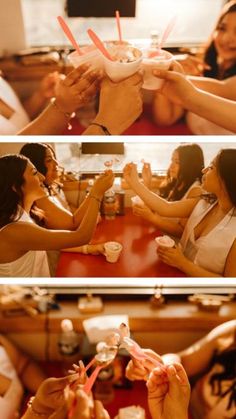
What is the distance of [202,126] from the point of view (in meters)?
1.44

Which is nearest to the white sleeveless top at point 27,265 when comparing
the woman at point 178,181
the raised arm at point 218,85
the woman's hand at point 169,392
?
the woman at point 178,181

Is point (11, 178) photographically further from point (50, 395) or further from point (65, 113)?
point (50, 395)

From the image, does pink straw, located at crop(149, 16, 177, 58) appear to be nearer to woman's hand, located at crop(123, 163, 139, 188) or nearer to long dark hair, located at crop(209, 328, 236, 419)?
woman's hand, located at crop(123, 163, 139, 188)

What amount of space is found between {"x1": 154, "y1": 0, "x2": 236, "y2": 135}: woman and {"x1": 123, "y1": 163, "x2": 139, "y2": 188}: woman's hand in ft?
0.54

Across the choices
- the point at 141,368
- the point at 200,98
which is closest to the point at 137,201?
the point at 200,98

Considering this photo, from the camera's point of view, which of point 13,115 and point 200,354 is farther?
point 200,354

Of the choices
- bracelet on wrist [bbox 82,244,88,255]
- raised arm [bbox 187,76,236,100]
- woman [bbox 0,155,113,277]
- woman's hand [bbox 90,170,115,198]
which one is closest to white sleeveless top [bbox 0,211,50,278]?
woman [bbox 0,155,113,277]

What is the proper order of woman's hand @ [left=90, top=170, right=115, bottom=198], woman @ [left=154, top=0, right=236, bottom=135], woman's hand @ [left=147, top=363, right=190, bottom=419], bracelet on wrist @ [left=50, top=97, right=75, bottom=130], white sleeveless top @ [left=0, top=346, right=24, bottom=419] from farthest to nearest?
white sleeveless top @ [left=0, top=346, right=24, bottom=419] → woman's hand @ [left=147, top=363, right=190, bottom=419] → woman's hand @ [left=90, top=170, right=115, bottom=198] → bracelet on wrist @ [left=50, top=97, right=75, bottom=130] → woman @ [left=154, top=0, right=236, bottom=135]

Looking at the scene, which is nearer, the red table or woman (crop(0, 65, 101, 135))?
woman (crop(0, 65, 101, 135))

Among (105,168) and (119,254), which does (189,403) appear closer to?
(119,254)

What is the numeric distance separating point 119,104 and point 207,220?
460 mm

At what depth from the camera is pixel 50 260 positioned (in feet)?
5.10

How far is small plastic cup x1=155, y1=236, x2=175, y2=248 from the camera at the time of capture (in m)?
1.54

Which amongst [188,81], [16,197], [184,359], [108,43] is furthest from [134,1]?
[184,359]
